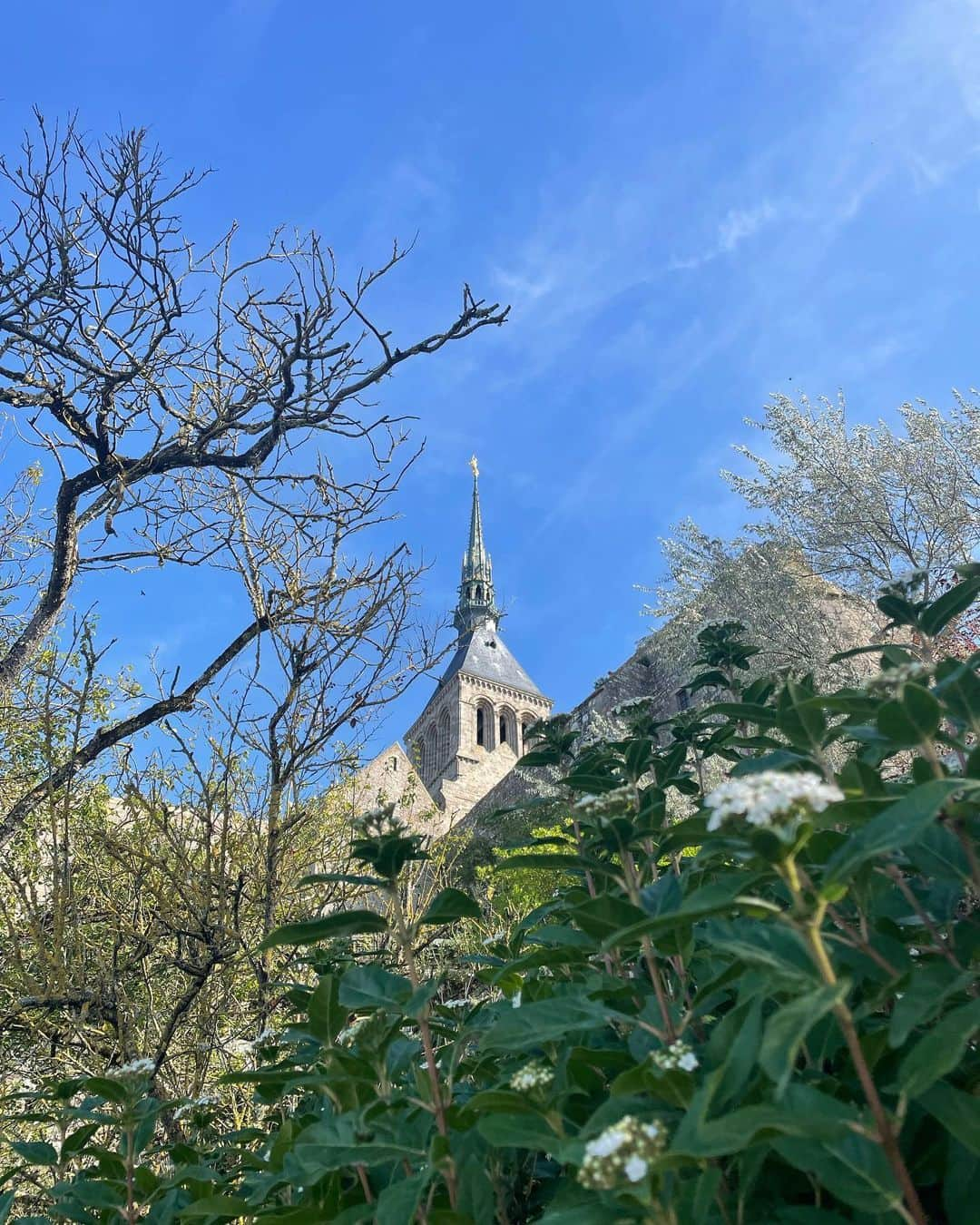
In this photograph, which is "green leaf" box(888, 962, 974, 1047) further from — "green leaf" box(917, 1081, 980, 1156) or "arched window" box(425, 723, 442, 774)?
"arched window" box(425, 723, 442, 774)

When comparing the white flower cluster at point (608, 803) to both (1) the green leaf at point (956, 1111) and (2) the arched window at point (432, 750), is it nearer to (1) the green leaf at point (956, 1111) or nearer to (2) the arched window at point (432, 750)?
(1) the green leaf at point (956, 1111)

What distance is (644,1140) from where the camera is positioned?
0.88 m

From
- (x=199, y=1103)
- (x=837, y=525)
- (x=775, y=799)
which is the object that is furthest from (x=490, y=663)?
(x=775, y=799)

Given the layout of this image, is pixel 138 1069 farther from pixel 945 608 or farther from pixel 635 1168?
pixel 945 608

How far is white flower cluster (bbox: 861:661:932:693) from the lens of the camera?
1.28 m

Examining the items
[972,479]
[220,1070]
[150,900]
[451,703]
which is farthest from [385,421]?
[451,703]

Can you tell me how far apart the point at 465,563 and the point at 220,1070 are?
58.7 meters

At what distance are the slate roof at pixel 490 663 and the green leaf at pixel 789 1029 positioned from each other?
5095cm

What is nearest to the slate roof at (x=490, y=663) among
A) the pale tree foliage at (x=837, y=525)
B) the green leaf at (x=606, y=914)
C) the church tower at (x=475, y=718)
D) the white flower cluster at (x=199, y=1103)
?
the church tower at (x=475, y=718)

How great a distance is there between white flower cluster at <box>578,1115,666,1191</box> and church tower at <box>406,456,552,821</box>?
145ft

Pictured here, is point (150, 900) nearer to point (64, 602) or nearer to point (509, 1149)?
point (64, 602)

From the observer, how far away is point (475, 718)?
51.7 metres

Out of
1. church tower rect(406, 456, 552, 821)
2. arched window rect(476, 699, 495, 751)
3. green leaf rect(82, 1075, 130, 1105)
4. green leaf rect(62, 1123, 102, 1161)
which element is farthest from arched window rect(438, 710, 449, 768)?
green leaf rect(82, 1075, 130, 1105)

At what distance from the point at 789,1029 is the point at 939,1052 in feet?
0.61
